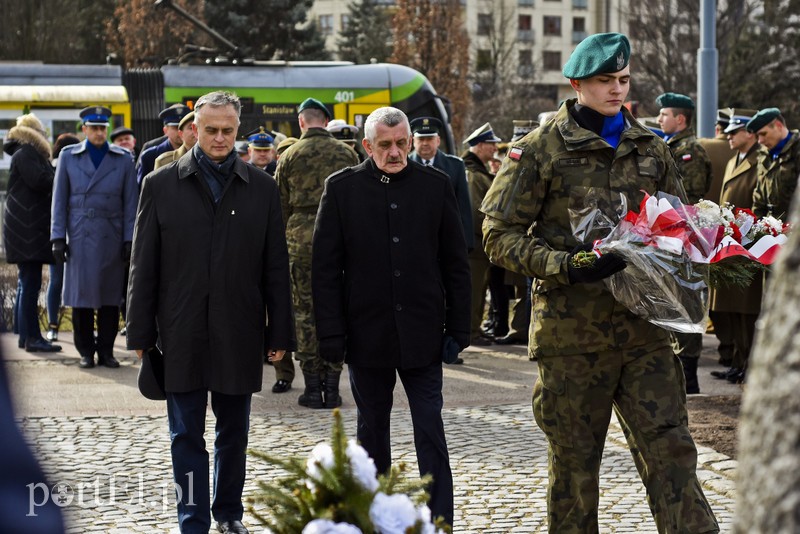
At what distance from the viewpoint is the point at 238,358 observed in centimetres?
570

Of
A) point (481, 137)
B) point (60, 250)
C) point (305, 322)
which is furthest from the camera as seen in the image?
point (481, 137)

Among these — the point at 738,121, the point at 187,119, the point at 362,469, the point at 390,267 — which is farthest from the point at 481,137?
the point at 362,469

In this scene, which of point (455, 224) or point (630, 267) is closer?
point (630, 267)

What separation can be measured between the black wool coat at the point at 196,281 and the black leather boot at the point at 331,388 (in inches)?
134

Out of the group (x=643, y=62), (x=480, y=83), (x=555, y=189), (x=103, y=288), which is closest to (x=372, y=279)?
(x=555, y=189)

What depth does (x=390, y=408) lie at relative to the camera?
5.73 m

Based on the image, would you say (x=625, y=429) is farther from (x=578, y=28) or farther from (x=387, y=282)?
(x=578, y=28)

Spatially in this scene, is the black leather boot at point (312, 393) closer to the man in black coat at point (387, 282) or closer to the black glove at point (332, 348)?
the man in black coat at point (387, 282)

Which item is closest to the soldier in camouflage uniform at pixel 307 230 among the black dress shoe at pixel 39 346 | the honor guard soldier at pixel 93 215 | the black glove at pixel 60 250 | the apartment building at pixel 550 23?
the honor guard soldier at pixel 93 215

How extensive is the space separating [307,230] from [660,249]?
4838 mm

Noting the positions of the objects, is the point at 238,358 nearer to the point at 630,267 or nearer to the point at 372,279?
the point at 372,279

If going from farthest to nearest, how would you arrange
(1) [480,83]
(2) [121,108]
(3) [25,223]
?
(1) [480,83], (2) [121,108], (3) [25,223]

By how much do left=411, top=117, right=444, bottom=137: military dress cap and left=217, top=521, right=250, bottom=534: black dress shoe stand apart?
18.8 ft

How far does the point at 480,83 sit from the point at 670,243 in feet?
174
